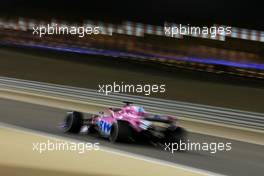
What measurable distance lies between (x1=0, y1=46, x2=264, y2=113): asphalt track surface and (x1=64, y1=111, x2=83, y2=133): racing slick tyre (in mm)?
871

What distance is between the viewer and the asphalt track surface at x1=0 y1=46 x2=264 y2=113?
4391mm

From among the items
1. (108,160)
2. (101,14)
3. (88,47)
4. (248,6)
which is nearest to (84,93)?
(88,47)

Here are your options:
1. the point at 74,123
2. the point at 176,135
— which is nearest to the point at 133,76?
the point at 74,123

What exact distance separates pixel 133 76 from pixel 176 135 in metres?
1.50

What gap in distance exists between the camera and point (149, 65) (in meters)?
4.80

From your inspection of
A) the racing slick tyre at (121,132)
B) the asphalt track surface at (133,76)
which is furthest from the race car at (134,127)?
the asphalt track surface at (133,76)

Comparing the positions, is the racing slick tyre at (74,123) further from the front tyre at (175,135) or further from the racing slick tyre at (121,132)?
the front tyre at (175,135)

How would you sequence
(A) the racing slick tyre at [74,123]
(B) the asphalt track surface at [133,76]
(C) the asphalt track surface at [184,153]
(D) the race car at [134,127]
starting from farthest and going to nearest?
(B) the asphalt track surface at [133,76] < (A) the racing slick tyre at [74,123] < (D) the race car at [134,127] < (C) the asphalt track surface at [184,153]

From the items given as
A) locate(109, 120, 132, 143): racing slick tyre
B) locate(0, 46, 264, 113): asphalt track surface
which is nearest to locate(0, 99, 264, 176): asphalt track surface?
locate(109, 120, 132, 143): racing slick tyre

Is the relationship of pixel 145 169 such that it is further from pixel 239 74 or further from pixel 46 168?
pixel 239 74

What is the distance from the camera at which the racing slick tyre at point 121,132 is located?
2844mm

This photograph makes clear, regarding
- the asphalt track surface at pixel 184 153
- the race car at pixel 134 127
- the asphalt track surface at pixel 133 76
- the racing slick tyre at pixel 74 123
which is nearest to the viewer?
the asphalt track surface at pixel 184 153

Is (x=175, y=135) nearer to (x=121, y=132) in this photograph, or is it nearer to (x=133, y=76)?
(x=121, y=132)

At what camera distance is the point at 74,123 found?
10.4 ft
